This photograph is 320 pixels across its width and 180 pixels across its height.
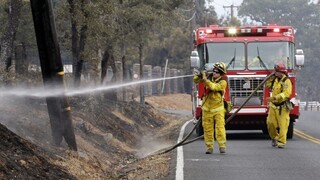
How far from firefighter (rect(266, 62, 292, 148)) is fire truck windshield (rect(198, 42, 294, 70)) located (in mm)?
2720

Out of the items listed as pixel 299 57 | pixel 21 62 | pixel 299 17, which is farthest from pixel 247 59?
pixel 299 17

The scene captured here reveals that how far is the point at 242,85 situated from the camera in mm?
18609

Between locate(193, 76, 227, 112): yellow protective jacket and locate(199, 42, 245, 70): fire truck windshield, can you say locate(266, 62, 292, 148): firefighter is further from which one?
locate(199, 42, 245, 70): fire truck windshield

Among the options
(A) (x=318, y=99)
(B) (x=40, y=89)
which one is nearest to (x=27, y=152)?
(B) (x=40, y=89)

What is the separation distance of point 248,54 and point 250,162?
21.5 feet

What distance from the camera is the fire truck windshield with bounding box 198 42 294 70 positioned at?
18875 millimetres

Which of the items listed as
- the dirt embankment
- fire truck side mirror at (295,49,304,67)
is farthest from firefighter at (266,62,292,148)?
the dirt embankment

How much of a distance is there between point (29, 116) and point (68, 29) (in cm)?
906

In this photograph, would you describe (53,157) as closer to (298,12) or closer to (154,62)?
(154,62)

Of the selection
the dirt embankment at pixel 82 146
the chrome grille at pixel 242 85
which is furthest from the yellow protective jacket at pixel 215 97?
the chrome grille at pixel 242 85

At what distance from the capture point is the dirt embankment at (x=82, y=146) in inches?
387

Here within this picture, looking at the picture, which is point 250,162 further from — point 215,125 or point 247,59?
point 247,59

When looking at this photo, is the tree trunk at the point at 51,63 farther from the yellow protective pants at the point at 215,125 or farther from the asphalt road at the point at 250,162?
the yellow protective pants at the point at 215,125

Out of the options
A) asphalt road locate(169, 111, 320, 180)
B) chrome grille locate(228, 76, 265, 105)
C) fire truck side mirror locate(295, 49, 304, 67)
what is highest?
fire truck side mirror locate(295, 49, 304, 67)
